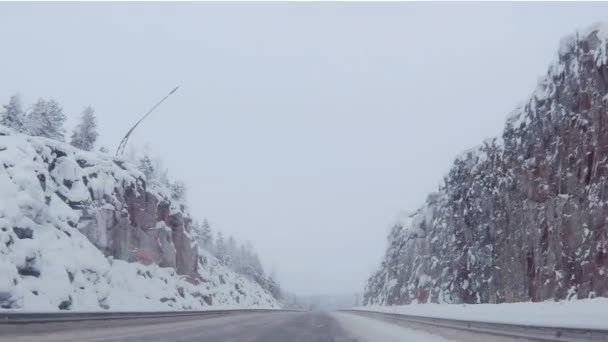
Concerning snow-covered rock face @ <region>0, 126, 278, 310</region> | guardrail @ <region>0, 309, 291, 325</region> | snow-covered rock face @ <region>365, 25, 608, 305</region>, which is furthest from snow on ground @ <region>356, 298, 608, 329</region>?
snow-covered rock face @ <region>0, 126, 278, 310</region>

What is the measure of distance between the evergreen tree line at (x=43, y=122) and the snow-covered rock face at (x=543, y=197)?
4257 cm

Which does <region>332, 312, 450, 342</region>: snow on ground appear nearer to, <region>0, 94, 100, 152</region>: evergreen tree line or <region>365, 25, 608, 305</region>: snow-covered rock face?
<region>365, 25, 608, 305</region>: snow-covered rock face

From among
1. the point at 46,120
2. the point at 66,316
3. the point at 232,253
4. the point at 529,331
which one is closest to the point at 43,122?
the point at 46,120

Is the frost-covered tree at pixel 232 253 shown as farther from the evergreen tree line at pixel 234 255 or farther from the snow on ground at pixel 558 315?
the snow on ground at pixel 558 315

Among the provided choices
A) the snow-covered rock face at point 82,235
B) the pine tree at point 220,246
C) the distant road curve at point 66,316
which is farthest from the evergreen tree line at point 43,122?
the pine tree at point 220,246

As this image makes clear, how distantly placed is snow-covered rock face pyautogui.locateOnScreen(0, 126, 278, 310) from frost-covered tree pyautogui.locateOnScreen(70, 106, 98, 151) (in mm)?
19672

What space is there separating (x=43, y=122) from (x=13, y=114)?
3.04m

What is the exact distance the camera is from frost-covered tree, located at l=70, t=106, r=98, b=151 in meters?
64.0

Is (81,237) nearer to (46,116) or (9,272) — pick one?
(9,272)

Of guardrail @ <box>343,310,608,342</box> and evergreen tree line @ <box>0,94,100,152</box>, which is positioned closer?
guardrail @ <box>343,310,608,342</box>

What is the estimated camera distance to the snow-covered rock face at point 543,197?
30266 mm

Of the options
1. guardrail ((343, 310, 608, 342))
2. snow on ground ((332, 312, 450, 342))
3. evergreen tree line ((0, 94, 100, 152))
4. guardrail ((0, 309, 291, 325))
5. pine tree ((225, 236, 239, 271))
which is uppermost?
evergreen tree line ((0, 94, 100, 152))

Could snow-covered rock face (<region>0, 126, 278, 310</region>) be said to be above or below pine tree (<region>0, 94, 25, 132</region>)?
below

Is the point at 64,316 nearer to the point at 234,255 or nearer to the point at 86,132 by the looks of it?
the point at 86,132
